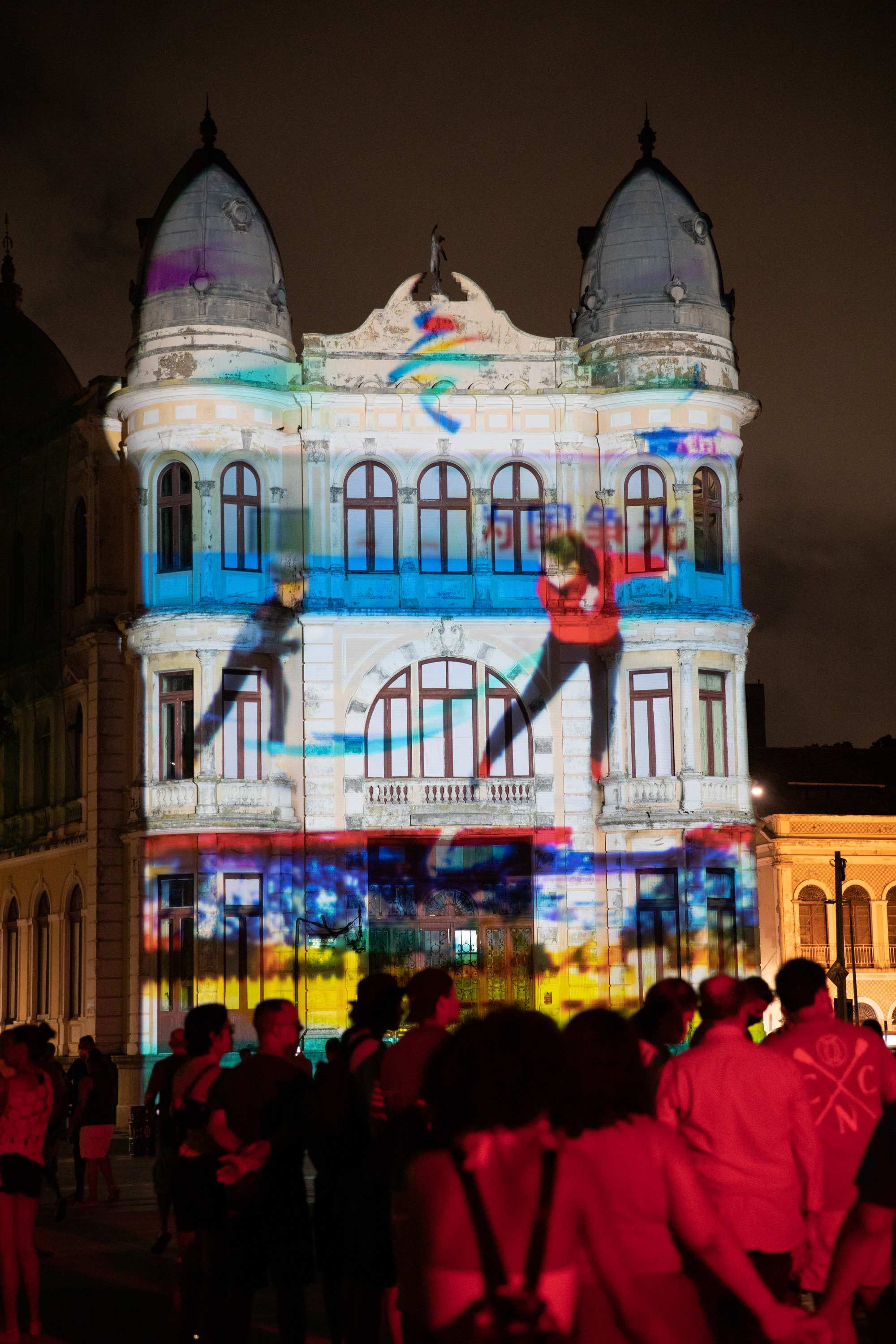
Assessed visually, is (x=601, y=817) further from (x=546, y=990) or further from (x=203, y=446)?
(x=203, y=446)

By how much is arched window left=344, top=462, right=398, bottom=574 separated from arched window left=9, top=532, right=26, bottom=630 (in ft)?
31.5

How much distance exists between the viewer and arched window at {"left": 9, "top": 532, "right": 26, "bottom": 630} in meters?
45.6

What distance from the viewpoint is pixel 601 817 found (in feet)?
127

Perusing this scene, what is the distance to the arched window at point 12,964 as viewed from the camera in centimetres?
4425

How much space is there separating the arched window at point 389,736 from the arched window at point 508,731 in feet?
5.00

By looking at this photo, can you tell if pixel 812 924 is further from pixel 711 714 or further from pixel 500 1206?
pixel 500 1206

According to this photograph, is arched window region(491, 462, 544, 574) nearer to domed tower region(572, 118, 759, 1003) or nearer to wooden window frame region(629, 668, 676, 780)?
domed tower region(572, 118, 759, 1003)

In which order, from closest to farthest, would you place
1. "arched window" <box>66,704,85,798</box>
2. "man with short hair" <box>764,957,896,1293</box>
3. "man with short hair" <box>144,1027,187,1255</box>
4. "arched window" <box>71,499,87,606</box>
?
"man with short hair" <box>764,957,896,1293</box>
"man with short hair" <box>144,1027,187,1255</box>
"arched window" <box>66,704,85,798</box>
"arched window" <box>71,499,87,606</box>

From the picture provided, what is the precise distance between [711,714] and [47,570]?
14.7 m

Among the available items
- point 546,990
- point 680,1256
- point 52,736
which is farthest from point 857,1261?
point 52,736

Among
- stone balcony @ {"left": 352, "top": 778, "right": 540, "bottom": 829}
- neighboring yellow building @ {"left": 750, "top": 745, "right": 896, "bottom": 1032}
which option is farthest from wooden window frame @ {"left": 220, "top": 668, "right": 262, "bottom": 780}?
neighboring yellow building @ {"left": 750, "top": 745, "right": 896, "bottom": 1032}

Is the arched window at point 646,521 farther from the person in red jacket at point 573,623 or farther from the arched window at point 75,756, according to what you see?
the arched window at point 75,756

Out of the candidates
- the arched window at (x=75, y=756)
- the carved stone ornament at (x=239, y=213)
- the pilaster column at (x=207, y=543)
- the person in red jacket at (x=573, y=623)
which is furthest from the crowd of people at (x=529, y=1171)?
the carved stone ornament at (x=239, y=213)

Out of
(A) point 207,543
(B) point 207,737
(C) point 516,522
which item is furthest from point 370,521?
(B) point 207,737
